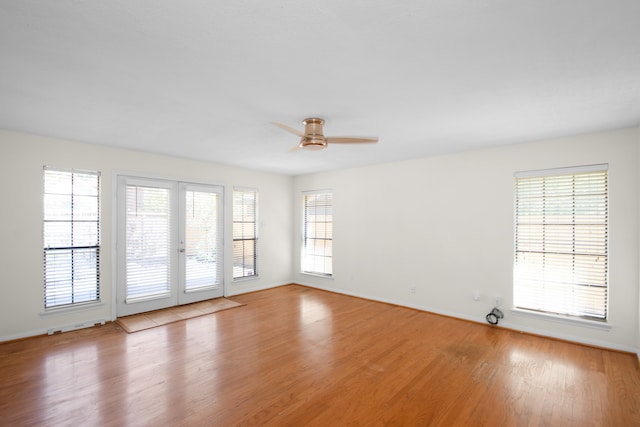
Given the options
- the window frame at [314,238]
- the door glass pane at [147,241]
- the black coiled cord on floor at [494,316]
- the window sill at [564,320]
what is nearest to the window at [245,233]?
the window frame at [314,238]

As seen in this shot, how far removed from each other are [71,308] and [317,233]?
4.32 meters

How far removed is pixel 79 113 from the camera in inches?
118

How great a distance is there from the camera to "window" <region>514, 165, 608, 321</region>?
3.59 metres

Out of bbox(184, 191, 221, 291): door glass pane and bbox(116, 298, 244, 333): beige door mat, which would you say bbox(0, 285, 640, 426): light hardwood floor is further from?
bbox(184, 191, 221, 291): door glass pane

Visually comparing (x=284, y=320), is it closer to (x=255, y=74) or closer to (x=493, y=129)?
(x=255, y=74)

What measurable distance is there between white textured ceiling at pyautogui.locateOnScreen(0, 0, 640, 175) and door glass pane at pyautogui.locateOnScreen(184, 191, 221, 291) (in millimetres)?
1996

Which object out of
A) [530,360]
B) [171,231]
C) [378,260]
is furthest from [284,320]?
[530,360]

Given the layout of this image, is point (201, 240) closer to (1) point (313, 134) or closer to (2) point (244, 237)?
→ (2) point (244, 237)

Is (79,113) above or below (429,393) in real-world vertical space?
above

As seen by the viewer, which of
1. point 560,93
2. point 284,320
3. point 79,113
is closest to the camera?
point 560,93

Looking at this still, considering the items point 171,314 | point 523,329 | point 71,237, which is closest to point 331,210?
point 171,314

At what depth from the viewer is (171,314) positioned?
466cm

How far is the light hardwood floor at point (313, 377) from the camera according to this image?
2.28 meters

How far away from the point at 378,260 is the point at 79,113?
4749mm
